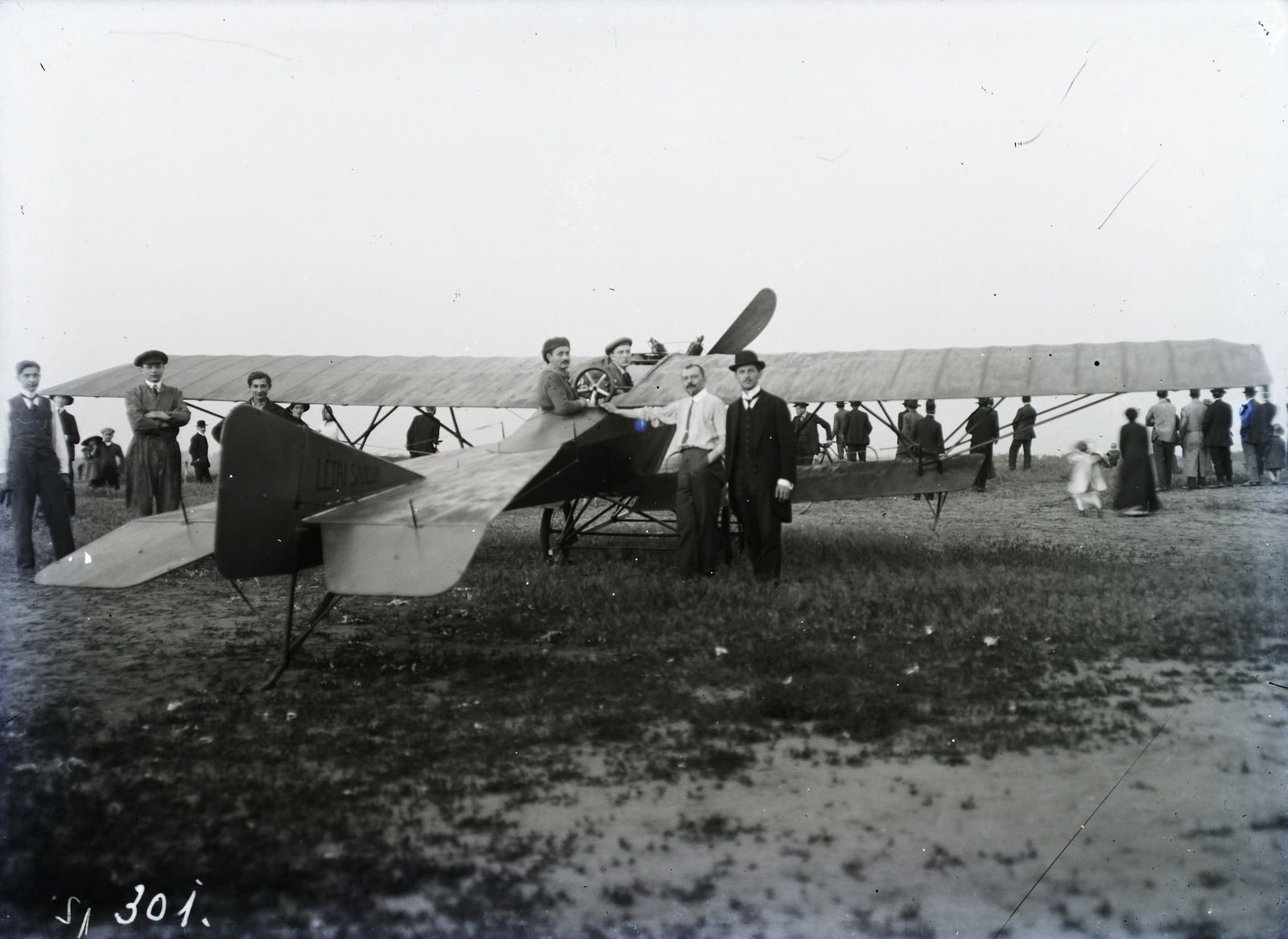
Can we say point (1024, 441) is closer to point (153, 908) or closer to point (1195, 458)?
point (1195, 458)

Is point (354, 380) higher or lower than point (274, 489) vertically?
higher

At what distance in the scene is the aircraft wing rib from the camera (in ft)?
14.3

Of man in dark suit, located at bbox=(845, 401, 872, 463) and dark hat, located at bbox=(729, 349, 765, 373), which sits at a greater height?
dark hat, located at bbox=(729, 349, 765, 373)

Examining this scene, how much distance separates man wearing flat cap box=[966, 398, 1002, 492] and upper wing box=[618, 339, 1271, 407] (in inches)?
10.7

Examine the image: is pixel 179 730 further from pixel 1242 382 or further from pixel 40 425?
pixel 1242 382

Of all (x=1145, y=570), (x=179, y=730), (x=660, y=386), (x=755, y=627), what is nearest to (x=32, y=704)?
(x=179, y=730)

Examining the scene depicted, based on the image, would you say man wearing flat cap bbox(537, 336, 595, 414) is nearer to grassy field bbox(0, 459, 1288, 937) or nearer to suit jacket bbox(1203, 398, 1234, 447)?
grassy field bbox(0, 459, 1288, 937)

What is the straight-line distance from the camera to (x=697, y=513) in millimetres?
7496

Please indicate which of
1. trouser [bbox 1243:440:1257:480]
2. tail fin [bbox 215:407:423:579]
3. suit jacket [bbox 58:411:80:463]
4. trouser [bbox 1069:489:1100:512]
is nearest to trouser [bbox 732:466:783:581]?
tail fin [bbox 215:407:423:579]

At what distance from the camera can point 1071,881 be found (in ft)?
8.71

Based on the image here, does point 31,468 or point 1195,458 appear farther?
point 1195,458

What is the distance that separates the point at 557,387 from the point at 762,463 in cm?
175

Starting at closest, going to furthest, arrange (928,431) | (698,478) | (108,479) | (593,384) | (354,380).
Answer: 1. (698,478)
2. (593,384)
3. (354,380)
4. (928,431)
5. (108,479)

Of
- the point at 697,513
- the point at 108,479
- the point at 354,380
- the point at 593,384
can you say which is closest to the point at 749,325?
the point at 593,384
